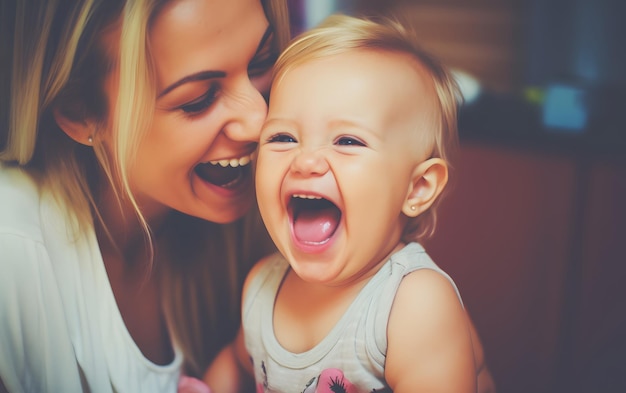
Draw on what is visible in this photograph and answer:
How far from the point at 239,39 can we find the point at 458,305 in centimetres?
39

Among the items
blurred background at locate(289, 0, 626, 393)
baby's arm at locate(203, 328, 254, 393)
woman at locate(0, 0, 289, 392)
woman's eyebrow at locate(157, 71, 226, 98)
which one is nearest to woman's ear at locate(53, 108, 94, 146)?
woman at locate(0, 0, 289, 392)

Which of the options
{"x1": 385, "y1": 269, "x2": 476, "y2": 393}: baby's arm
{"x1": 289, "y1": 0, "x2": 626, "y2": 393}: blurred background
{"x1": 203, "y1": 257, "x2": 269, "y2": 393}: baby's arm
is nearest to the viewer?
{"x1": 385, "y1": 269, "x2": 476, "y2": 393}: baby's arm

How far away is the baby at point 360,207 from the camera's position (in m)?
0.66

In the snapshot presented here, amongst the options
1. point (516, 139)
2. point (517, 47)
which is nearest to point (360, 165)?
point (516, 139)

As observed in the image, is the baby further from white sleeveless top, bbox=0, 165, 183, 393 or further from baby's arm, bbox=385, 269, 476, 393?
white sleeveless top, bbox=0, 165, 183, 393

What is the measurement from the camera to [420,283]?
2.23 ft

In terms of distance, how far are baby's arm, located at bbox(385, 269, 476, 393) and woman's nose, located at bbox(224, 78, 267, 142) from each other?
26 cm

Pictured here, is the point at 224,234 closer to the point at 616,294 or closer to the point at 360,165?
the point at 360,165

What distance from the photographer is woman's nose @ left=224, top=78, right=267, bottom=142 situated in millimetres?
757

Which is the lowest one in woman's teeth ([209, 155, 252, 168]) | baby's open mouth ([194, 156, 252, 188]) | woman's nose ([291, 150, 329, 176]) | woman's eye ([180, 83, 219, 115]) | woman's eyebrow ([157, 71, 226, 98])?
baby's open mouth ([194, 156, 252, 188])

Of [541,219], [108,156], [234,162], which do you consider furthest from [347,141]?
[541,219]

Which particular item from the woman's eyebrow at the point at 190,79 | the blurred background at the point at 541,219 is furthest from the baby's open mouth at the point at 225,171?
the blurred background at the point at 541,219

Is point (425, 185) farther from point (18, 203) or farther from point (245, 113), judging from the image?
point (18, 203)

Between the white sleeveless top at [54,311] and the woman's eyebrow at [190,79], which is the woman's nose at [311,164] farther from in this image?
the white sleeveless top at [54,311]
